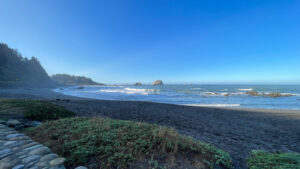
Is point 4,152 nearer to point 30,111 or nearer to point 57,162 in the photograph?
point 57,162

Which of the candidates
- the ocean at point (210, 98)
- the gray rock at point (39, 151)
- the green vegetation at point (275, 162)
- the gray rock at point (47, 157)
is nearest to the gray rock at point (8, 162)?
the gray rock at point (39, 151)

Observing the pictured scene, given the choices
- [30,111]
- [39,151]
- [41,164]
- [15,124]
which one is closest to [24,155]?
[39,151]

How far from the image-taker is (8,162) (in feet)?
6.47

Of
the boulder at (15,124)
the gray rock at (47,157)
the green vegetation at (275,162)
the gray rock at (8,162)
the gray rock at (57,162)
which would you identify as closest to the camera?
the gray rock at (8,162)

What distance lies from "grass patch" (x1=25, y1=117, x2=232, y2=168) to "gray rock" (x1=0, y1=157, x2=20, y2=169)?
615mm

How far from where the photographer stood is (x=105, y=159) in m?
2.26

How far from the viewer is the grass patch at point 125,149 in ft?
7.34

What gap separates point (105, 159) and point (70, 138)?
1.48 m

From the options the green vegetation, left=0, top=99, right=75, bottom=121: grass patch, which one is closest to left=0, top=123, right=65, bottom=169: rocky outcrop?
left=0, top=99, right=75, bottom=121: grass patch

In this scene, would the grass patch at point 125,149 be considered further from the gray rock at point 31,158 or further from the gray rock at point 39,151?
the gray rock at point 31,158

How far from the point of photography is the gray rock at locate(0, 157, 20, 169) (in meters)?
1.88

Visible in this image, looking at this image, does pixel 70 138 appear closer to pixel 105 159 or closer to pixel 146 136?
pixel 105 159

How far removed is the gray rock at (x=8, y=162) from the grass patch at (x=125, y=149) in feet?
2.02

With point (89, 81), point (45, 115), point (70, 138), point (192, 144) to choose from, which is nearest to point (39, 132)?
point (70, 138)
